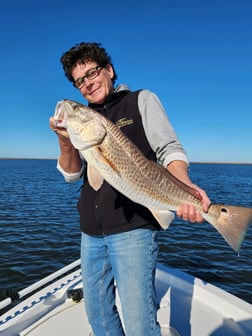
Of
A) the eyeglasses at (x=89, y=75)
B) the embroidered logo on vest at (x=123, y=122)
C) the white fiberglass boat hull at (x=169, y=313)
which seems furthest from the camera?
the white fiberglass boat hull at (x=169, y=313)

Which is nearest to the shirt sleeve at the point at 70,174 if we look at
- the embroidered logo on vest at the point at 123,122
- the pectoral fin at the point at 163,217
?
the embroidered logo on vest at the point at 123,122

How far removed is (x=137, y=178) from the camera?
3.06 m

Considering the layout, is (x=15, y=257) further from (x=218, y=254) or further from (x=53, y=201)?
(x=53, y=201)

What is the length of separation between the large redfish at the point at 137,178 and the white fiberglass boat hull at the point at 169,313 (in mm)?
2575

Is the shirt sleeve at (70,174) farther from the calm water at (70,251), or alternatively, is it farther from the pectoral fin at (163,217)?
the calm water at (70,251)

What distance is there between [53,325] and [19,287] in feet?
16.6

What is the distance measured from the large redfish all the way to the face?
57 centimetres

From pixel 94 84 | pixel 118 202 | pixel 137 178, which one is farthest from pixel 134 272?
pixel 94 84

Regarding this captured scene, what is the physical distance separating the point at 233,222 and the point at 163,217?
0.70 metres

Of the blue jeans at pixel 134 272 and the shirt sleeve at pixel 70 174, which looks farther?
the shirt sleeve at pixel 70 174

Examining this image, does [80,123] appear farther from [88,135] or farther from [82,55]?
[82,55]

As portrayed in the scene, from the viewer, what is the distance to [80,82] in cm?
359

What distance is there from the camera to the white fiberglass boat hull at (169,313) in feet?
15.4

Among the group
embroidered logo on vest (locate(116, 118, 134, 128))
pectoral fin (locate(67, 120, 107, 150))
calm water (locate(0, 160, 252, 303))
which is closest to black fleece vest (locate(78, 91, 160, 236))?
embroidered logo on vest (locate(116, 118, 134, 128))
